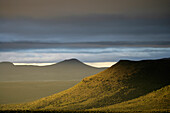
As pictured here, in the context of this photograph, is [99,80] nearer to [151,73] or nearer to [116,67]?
[116,67]

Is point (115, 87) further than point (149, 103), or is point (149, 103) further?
point (115, 87)

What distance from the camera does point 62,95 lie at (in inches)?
2527

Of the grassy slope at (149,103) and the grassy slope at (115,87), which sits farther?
the grassy slope at (115,87)

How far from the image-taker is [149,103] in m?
47.8

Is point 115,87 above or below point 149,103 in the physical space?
above

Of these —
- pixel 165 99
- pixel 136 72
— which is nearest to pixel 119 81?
pixel 136 72

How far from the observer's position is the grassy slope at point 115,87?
55.4m

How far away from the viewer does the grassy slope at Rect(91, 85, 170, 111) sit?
4475cm

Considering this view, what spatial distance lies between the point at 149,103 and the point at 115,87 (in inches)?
528

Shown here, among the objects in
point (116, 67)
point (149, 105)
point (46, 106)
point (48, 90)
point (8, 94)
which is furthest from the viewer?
point (48, 90)

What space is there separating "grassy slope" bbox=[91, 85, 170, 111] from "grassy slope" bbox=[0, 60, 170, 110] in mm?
2878

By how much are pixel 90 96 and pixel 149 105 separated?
16.1 m

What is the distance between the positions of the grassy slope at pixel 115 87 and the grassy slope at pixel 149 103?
2878 mm

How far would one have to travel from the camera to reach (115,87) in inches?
2370
